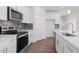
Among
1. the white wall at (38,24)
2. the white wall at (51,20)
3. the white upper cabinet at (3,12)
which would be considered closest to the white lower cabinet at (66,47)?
the white upper cabinet at (3,12)

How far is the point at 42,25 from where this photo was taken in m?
9.45

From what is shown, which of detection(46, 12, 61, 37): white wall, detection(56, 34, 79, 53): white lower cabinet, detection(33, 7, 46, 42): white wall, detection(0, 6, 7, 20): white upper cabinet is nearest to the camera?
detection(56, 34, 79, 53): white lower cabinet

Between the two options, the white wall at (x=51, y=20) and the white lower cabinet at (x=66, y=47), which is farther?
the white wall at (x=51, y=20)

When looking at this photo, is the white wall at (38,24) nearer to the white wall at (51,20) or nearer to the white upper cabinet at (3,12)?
the white wall at (51,20)

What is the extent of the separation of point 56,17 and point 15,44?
9055mm

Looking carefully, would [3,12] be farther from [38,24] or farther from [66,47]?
[38,24]

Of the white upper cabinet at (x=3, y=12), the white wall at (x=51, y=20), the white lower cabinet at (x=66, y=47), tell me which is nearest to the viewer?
the white lower cabinet at (x=66, y=47)

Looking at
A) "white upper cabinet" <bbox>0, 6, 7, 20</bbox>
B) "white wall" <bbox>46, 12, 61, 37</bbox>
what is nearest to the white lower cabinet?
"white upper cabinet" <bbox>0, 6, 7, 20</bbox>

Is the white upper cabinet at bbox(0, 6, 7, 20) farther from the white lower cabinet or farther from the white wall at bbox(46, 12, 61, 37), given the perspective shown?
the white wall at bbox(46, 12, 61, 37)

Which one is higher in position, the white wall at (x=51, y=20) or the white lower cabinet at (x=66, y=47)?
the white wall at (x=51, y=20)

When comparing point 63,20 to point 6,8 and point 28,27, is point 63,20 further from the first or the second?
point 6,8

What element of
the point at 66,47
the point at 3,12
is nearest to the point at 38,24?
the point at 3,12
